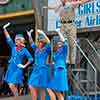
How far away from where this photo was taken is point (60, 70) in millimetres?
9305

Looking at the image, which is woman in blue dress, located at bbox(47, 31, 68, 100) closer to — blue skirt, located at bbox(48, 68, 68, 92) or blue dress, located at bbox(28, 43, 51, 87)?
blue skirt, located at bbox(48, 68, 68, 92)

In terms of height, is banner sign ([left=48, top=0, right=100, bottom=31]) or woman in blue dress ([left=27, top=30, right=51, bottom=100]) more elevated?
banner sign ([left=48, top=0, right=100, bottom=31])

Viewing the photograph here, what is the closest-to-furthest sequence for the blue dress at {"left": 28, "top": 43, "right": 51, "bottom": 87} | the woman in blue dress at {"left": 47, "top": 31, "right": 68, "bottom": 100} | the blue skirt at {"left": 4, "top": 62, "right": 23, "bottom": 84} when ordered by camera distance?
the woman in blue dress at {"left": 47, "top": 31, "right": 68, "bottom": 100}
the blue dress at {"left": 28, "top": 43, "right": 51, "bottom": 87}
the blue skirt at {"left": 4, "top": 62, "right": 23, "bottom": 84}

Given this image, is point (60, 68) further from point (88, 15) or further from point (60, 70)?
point (88, 15)

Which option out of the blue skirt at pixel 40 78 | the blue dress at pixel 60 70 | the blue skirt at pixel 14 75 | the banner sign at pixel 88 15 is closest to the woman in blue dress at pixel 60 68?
the blue dress at pixel 60 70

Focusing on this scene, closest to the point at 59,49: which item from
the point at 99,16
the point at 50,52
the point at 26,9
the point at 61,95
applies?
the point at 50,52

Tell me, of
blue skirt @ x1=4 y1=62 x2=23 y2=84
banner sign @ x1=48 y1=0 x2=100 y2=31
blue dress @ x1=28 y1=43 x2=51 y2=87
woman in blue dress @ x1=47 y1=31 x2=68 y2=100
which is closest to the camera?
woman in blue dress @ x1=47 y1=31 x2=68 y2=100

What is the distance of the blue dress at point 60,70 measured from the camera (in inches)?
365

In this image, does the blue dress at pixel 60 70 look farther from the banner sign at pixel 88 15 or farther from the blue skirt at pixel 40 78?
the banner sign at pixel 88 15

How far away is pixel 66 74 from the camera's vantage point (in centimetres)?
965

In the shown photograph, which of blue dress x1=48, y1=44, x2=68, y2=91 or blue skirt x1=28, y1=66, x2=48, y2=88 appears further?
blue skirt x1=28, y1=66, x2=48, y2=88

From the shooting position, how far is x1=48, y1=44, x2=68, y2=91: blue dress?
30.5 ft

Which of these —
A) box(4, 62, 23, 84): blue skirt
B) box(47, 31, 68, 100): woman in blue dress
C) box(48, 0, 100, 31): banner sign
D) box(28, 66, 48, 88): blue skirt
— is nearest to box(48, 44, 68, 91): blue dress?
box(47, 31, 68, 100): woman in blue dress

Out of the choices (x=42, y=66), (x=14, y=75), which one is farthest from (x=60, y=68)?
(x=14, y=75)
